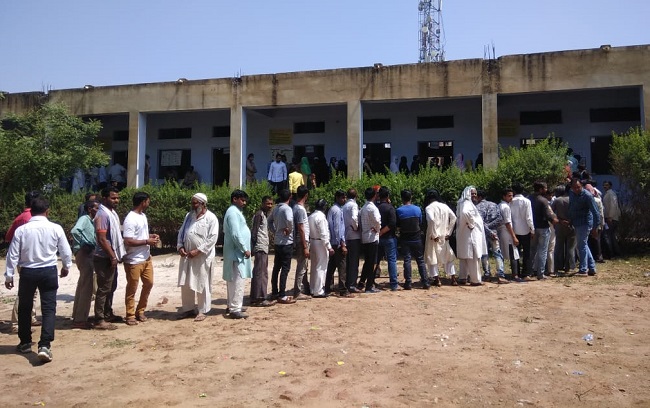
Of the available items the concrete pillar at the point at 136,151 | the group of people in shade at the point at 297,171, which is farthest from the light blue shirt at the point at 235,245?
the concrete pillar at the point at 136,151

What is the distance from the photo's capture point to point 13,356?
5.71 meters

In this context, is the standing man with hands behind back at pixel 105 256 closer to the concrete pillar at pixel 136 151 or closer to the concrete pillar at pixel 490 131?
the concrete pillar at pixel 490 131

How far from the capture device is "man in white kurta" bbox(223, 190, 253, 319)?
7.18 meters

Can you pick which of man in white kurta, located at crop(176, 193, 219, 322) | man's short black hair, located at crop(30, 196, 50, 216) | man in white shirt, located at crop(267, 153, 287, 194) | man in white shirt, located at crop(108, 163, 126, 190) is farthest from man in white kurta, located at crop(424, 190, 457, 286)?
man in white shirt, located at crop(108, 163, 126, 190)

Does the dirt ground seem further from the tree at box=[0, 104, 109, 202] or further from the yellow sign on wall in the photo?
the yellow sign on wall

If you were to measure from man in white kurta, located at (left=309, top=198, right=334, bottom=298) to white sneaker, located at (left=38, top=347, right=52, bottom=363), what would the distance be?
13.4ft

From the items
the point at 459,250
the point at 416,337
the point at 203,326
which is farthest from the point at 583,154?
the point at 203,326

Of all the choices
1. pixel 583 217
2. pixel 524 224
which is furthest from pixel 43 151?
pixel 583 217

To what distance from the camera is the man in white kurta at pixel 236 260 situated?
718 centimetres

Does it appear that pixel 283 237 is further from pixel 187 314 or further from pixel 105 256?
pixel 105 256

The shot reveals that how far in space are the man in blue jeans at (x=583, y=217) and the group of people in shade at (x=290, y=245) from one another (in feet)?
0.06

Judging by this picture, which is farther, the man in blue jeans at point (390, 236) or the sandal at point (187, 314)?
the man in blue jeans at point (390, 236)

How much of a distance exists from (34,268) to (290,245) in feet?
11.7

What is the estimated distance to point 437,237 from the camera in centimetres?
909
